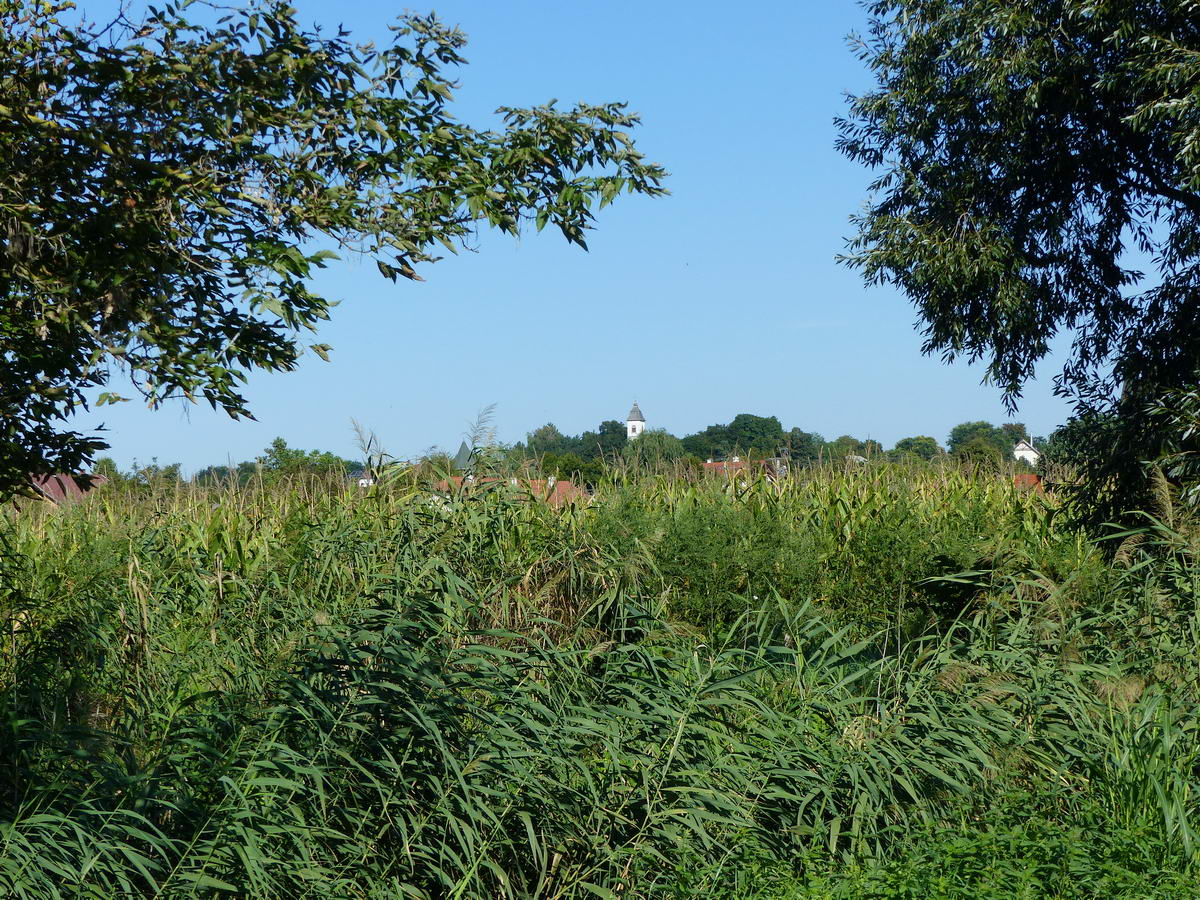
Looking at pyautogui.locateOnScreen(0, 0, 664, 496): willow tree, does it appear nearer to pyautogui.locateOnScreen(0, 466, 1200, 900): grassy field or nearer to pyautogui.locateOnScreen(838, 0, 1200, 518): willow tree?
pyautogui.locateOnScreen(0, 466, 1200, 900): grassy field

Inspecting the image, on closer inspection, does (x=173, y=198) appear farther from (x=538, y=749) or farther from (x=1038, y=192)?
(x=1038, y=192)

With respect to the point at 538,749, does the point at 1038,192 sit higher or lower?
higher

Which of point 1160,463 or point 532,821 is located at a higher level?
point 1160,463

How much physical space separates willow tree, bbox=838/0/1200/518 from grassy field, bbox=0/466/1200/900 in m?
2.13

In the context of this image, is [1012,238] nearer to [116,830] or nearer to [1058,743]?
[1058,743]

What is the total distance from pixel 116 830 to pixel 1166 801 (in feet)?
11.8

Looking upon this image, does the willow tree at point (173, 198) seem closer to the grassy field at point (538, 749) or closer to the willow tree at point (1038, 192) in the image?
the grassy field at point (538, 749)

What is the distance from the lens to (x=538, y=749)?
13.4ft

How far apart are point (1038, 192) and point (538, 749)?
6.57 meters

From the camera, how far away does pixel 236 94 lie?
4680 millimetres

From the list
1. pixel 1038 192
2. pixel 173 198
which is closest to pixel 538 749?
pixel 173 198

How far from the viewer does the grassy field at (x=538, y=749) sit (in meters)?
3.64

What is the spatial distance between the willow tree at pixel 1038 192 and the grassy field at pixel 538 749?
84.0 inches

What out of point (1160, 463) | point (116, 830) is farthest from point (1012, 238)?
point (116, 830)
